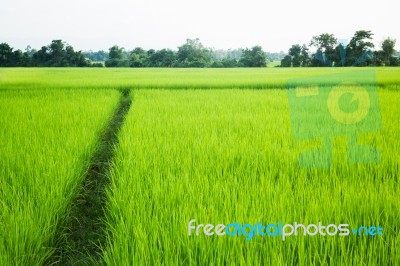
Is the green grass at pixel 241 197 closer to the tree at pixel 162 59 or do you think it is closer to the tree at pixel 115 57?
the tree at pixel 162 59

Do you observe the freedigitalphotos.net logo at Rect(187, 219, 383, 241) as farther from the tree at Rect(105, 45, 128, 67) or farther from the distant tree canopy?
the tree at Rect(105, 45, 128, 67)

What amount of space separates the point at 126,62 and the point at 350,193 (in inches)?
1516

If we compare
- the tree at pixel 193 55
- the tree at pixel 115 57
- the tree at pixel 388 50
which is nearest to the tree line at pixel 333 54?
the tree at pixel 388 50

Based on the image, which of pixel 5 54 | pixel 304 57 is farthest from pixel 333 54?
pixel 5 54

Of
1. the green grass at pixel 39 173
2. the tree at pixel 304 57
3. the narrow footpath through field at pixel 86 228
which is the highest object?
the tree at pixel 304 57

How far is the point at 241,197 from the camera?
1776 mm

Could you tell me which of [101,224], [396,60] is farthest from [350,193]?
[396,60]

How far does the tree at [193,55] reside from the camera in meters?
36.9

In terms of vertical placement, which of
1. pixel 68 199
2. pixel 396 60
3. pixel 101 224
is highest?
pixel 396 60

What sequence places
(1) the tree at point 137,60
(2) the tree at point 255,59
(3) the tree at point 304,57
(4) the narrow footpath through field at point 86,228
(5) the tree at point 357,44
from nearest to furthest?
(4) the narrow footpath through field at point 86,228, (5) the tree at point 357,44, (3) the tree at point 304,57, (2) the tree at point 255,59, (1) the tree at point 137,60

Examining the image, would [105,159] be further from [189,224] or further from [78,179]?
[189,224]

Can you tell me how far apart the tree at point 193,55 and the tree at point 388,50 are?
18641mm

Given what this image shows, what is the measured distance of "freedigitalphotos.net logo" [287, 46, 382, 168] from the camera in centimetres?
212

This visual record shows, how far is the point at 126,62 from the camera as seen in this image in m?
38.0
